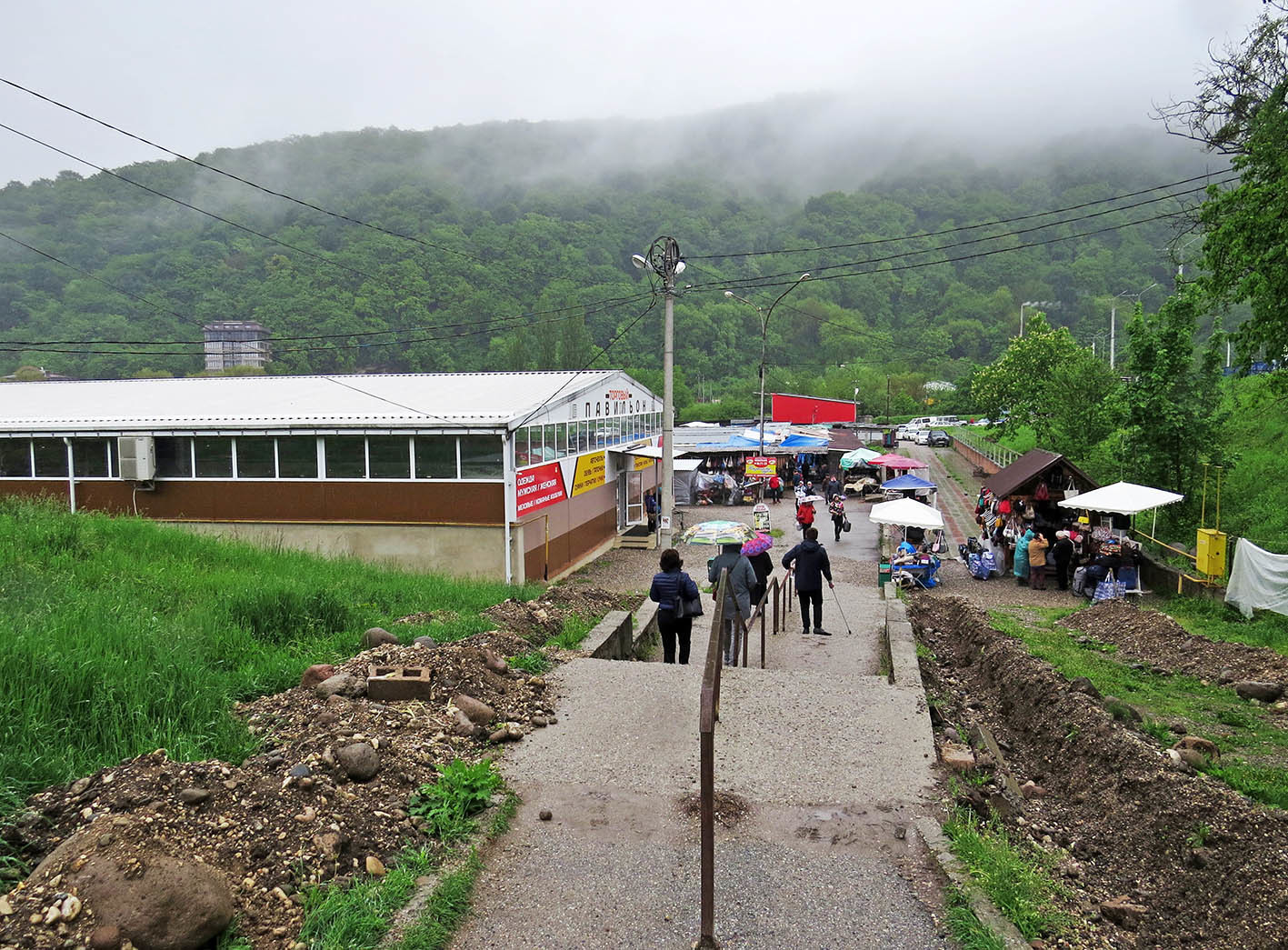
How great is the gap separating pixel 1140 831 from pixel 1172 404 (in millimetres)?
18248

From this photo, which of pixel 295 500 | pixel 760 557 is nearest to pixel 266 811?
pixel 760 557

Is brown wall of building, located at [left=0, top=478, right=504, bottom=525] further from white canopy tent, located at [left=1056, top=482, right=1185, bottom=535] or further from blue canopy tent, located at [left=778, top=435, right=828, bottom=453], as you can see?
blue canopy tent, located at [left=778, top=435, right=828, bottom=453]

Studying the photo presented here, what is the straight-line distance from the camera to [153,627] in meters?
6.83

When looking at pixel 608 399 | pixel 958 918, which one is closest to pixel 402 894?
pixel 958 918

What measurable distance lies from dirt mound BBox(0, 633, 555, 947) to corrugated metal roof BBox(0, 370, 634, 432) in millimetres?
12728

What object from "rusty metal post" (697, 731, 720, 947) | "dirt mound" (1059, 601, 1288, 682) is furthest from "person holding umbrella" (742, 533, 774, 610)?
"rusty metal post" (697, 731, 720, 947)

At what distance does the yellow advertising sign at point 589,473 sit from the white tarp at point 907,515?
25.3 ft

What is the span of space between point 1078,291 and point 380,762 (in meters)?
121

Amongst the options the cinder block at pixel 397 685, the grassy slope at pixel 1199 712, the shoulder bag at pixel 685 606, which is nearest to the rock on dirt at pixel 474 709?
the cinder block at pixel 397 685

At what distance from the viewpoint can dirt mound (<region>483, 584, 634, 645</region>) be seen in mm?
9898

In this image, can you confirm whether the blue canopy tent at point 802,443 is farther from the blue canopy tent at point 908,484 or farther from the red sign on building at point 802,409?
the red sign on building at point 802,409

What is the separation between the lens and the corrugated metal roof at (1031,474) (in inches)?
842

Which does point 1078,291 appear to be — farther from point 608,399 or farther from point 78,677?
point 78,677

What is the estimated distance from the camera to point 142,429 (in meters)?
20.2
